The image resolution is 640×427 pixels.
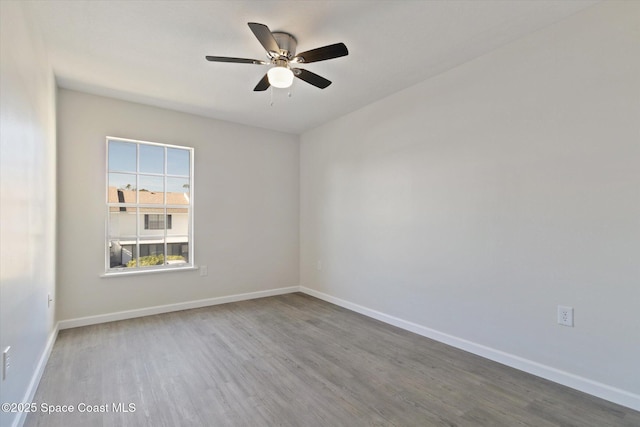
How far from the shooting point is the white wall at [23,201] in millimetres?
1554

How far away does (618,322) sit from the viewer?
206 centimetres

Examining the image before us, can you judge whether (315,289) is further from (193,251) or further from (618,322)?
(618,322)

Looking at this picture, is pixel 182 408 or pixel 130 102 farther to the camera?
pixel 130 102

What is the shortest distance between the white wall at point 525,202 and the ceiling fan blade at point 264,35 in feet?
5.87

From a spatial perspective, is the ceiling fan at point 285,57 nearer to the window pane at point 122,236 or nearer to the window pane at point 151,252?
the window pane at point 122,236

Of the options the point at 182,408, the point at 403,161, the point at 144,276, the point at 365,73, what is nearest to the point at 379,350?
the point at 182,408

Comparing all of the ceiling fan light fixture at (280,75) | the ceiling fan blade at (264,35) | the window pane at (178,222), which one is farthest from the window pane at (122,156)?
the ceiling fan blade at (264,35)

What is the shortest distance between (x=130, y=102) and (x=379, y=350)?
4.06m

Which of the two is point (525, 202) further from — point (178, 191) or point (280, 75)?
point (178, 191)

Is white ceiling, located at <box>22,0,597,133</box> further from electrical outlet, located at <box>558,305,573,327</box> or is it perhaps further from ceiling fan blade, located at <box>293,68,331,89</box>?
electrical outlet, located at <box>558,305,573,327</box>

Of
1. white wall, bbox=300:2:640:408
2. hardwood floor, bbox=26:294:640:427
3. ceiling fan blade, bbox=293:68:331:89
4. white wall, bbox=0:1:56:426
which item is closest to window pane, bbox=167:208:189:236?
hardwood floor, bbox=26:294:640:427

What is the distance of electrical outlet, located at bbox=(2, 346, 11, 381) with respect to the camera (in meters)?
1.52

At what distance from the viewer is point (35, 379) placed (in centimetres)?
222

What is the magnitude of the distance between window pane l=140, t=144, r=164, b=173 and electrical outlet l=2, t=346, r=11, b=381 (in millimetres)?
2788
